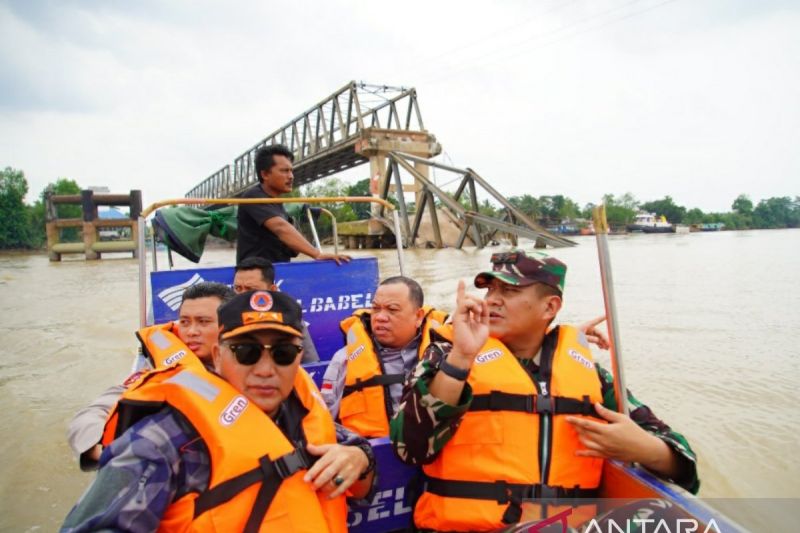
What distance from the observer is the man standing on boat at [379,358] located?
6.58ft

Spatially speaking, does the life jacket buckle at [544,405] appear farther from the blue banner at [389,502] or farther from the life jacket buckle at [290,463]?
the life jacket buckle at [290,463]

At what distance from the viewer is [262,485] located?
1.20 metres

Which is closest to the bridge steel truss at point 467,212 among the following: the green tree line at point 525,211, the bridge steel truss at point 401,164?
the bridge steel truss at point 401,164

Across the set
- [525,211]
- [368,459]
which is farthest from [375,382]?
[525,211]

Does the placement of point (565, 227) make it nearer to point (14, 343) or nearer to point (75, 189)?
point (14, 343)

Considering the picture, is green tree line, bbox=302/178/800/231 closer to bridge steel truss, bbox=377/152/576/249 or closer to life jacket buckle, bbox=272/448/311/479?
bridge steel truss, bbox=377/152/576/249

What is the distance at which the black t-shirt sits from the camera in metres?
3.32

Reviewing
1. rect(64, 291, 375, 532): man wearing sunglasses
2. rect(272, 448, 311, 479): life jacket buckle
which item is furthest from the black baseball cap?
rect(272, 448, 311, 479): life jacket buckle

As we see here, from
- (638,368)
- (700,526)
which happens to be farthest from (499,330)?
(638,368)

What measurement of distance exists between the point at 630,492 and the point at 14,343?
670cm

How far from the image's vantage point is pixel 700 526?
1.17 metres

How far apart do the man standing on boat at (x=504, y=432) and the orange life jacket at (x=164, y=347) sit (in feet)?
3.07

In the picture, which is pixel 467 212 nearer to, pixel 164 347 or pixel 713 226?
pixel 164 347

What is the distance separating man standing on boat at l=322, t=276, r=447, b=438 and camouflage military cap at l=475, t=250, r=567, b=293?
0.45 m
